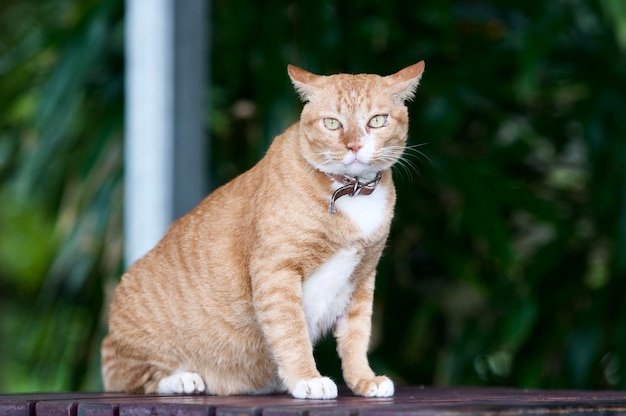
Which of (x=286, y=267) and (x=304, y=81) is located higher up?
(x=304, y=81)

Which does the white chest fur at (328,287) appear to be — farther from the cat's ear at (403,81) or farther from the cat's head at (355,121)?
the cat's ear at (403,81)

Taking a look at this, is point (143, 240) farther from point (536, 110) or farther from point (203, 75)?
point (536, 110)

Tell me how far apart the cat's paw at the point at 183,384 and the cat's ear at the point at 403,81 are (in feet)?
2.13

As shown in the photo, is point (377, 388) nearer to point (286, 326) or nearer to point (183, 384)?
point (286, 326)

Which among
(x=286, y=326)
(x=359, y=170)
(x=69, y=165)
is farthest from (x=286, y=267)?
(x=69, y=165)

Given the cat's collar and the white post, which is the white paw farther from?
the white post

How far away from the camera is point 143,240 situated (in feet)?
7.70

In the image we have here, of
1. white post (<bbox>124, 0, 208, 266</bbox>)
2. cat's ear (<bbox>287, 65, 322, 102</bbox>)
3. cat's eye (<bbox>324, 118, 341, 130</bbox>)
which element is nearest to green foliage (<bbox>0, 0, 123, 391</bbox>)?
white post (<bbox>124, 0, 208, 266</bbox>)

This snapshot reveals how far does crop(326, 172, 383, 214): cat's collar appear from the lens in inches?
61.6

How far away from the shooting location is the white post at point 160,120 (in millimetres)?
2322

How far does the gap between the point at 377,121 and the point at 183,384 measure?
2.01ft

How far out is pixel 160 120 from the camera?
2.33 metres

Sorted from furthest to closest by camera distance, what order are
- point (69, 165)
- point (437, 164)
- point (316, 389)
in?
point (69, 165) → point (437, 164) → point (316, 389)

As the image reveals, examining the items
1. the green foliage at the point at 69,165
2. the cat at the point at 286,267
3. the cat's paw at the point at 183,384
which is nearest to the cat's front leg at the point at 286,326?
the cat at the point at 286,267
